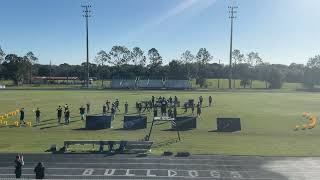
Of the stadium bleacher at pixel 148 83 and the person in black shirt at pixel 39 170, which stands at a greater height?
the stadium bleacher at pixel 148 83

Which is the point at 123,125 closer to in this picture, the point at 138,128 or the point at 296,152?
the point at 138,128

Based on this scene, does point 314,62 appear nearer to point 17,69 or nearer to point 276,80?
point 276,80

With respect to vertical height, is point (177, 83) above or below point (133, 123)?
above

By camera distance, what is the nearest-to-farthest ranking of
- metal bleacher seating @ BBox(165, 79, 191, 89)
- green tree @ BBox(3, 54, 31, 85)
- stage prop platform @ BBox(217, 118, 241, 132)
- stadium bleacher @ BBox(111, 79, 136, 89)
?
stage prop platform @ BBox(217, 118, 241, 132), metal bleacher seating @ BBox(165, 79, 191, 89), stadium bleacher @ BBox(111, 79, 136, 89), green tree @ BBox(3, 54, 31, 85)

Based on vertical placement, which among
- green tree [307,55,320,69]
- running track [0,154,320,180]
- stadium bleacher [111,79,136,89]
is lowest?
running track [0,154,320,180]

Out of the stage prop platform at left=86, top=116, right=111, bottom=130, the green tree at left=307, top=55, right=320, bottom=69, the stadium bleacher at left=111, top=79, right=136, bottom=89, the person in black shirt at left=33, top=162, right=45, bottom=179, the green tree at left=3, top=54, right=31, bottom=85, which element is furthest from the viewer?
the green tree at left=307, top=55, right=320, bottom=69

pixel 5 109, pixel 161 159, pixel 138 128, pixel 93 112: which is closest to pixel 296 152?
pixel 161 159

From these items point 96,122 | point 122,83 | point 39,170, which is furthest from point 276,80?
point 39,170

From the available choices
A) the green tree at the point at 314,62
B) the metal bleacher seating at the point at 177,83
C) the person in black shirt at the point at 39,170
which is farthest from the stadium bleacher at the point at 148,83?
the person in black shirt at the point at 39,170

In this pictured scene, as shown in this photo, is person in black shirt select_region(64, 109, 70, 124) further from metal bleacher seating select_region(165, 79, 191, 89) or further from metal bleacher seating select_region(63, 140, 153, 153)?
metal bleacher seating select_region(165, 79, 191, 89)

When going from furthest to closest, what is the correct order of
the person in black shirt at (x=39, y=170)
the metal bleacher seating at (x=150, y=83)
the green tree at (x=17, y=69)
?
the green tree at (x=17, y=69) → the metal bleacher seating at (x=150, y=83) → the person in black shirt at (x=39, y=170)

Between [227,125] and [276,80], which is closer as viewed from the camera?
[227,125]

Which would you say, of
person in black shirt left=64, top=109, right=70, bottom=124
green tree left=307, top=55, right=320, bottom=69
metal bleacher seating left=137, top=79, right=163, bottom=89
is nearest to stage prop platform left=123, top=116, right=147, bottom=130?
person in black shirt left=64, top=109, right=70, bottom=124

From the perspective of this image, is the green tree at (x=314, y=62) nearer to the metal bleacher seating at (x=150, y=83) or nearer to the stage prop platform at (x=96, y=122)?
the metal bleacher seating at (x=150, y=83)
